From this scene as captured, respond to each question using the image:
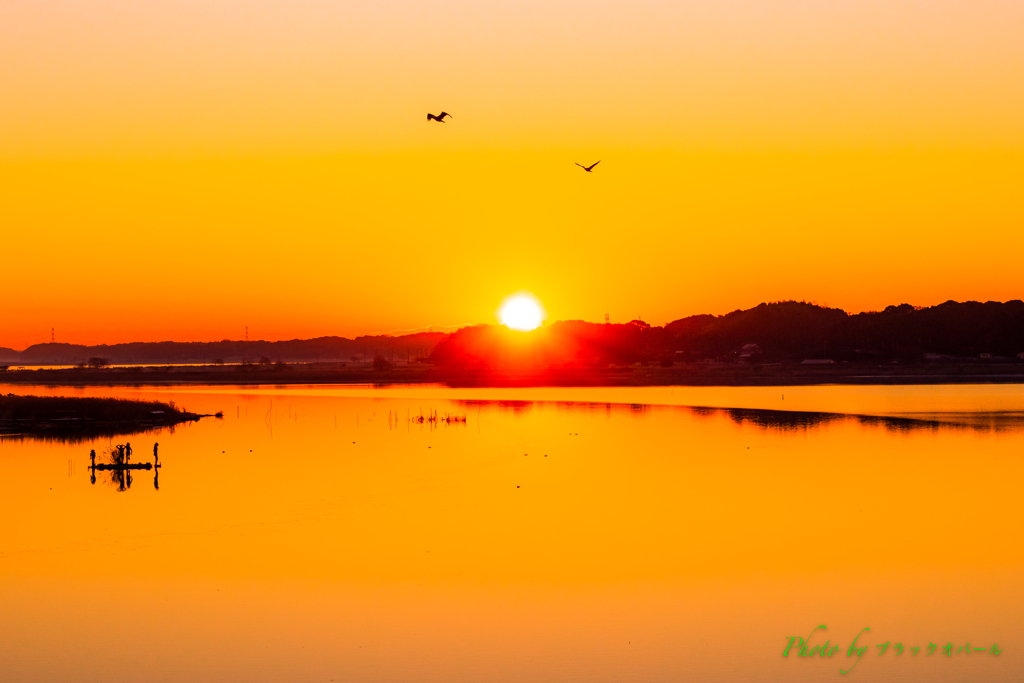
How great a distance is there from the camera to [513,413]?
219 ft

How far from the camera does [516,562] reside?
22.0 m

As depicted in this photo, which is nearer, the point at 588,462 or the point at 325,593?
the point at 325,593

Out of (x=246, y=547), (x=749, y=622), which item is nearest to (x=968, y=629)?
(x=749, y=622)

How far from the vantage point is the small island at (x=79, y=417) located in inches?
2140

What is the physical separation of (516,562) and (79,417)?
1723 inches

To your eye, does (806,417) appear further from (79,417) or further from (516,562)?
(79,417)

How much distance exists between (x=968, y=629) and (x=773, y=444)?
1120 inches

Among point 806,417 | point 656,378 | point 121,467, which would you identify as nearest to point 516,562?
point 121,467

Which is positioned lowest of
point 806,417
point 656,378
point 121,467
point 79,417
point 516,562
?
point 516,562

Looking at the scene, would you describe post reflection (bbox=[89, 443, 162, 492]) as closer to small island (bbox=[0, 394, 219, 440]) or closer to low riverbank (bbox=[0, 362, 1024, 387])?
small island (bbox=[0, 394, 219, 440])

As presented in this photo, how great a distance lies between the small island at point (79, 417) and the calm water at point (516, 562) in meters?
9.37

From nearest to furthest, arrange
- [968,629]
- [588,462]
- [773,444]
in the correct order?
[968,629]
[588,462]
[773,444]

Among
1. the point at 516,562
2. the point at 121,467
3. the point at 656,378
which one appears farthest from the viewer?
the point at 656,378

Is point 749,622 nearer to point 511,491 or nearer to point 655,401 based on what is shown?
point 511,491
